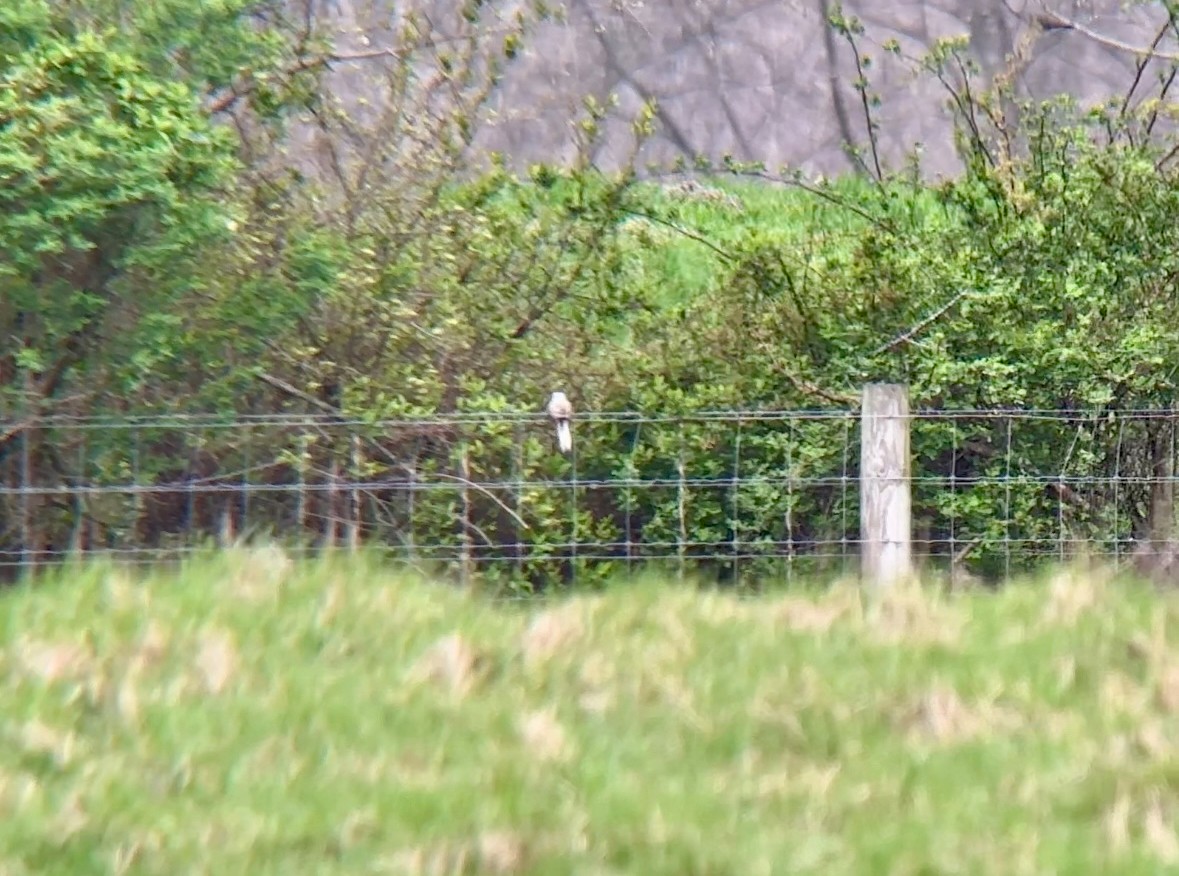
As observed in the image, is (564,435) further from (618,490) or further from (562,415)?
(618,490)

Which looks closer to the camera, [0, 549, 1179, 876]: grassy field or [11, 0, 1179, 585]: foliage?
[0, 549, 1179, 876]: grassy field

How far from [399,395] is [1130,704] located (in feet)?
15.9

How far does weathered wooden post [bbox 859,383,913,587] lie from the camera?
23.4ft

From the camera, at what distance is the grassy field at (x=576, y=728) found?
11.0 ft

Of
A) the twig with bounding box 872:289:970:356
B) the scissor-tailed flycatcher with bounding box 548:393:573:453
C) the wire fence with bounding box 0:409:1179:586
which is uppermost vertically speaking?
the twig with bounding box 872:289:970:356

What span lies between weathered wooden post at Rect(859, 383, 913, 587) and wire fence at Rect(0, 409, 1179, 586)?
347mm

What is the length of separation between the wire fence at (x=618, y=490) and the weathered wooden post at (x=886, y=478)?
1.14 ft

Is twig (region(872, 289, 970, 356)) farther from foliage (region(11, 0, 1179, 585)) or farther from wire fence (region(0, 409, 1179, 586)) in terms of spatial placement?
wire fence (region(0, 409, 1179, 586))

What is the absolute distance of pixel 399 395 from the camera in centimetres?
838

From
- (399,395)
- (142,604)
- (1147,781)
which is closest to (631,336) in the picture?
(399,395)

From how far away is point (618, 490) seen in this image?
8.63m

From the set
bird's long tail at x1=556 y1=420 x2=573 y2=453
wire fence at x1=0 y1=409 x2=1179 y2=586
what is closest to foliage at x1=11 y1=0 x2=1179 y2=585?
wire fence at x1=0 y1=409 x2=1179 y2=586

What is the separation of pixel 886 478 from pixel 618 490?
180 cm

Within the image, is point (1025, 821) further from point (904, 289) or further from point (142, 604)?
point (904, 289)
